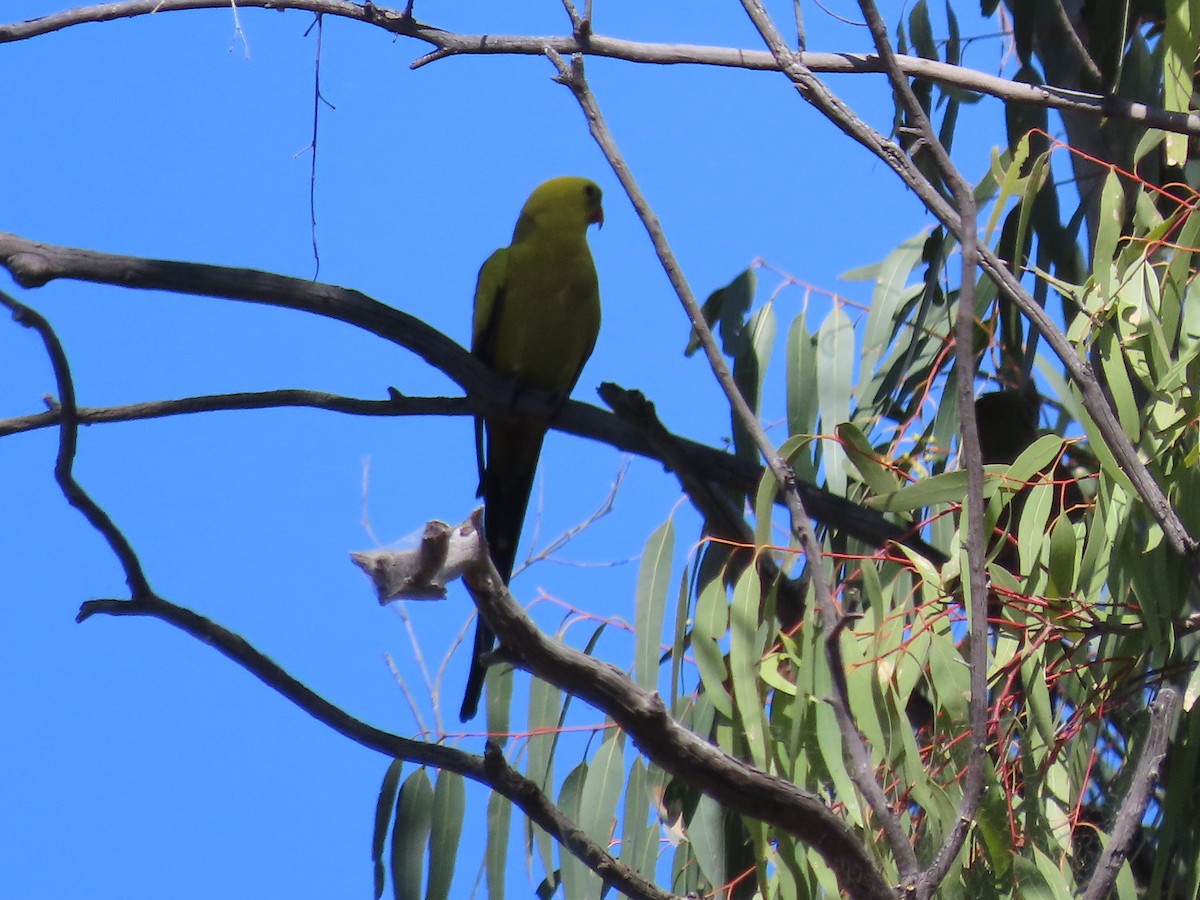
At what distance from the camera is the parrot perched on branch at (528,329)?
3.28m

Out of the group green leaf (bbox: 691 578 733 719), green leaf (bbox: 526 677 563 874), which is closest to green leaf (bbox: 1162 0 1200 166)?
green leaf (bbox: 691 578 733 719)

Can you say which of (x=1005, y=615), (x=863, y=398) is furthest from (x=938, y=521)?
(x=1005, y=615)

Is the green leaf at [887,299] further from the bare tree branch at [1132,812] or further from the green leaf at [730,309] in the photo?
the bare tree branch at [1132,812]

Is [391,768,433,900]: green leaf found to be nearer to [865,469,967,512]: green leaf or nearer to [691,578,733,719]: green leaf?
[691,578,733,719]: green leaf

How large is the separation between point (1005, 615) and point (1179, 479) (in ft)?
0.97

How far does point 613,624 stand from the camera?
2262 millimetres

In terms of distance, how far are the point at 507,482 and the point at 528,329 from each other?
0.40m

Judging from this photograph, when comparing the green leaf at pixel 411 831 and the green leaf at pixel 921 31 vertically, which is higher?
the green leaf at pixel 921 31

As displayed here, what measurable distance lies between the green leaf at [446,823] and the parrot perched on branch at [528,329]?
3.27ft

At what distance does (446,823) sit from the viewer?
225cm

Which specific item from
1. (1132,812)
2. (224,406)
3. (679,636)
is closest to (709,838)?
(679,636)

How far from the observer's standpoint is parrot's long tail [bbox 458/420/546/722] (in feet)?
10.6

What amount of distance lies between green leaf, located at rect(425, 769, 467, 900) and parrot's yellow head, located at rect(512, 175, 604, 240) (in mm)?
1652

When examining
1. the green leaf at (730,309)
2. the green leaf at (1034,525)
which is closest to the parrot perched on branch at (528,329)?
the green leaf at (730,309)
